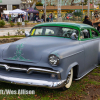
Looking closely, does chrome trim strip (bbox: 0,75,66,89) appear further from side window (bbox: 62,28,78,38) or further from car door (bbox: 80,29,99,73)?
side window (bbox: 62,28,78,38)

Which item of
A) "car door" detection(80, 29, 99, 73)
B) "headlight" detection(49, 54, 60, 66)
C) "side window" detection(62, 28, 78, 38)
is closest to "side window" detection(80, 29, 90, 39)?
"car door" detection(80, 29, 99, 73)

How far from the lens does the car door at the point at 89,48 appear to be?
5.03m

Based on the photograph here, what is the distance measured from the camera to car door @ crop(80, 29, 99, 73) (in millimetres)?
5027

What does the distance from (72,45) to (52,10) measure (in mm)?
52781

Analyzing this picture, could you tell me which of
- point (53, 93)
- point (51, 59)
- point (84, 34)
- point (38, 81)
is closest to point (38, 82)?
point (38, 81)

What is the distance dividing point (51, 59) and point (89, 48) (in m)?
1.67

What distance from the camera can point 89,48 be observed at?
17.0 ft

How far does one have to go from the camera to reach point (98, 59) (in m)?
6.12

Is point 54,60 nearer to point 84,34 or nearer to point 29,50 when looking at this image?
point 29,50

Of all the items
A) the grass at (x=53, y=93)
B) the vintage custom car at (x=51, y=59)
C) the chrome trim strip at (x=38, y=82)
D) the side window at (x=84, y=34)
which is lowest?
the grass at (x=53, y=93)

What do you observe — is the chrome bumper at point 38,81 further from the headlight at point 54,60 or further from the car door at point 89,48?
the car door at point 89,48

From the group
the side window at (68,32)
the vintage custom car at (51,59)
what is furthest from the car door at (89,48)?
the side window at (68,32)

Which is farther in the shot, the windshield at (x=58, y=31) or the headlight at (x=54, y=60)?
the windshield at (x=58, y=31)

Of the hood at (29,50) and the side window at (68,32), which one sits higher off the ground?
the side window at (68,32)
